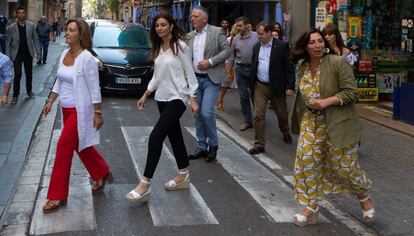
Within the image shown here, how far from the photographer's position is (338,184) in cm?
511

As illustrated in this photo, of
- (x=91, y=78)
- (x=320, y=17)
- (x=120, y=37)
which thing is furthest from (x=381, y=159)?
(x=120, y=37)

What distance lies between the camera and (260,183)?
655 centimetres

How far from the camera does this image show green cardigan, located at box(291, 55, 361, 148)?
4.82 meters

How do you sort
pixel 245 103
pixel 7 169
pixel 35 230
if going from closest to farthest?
pixel 35 230
pixel 7 169
pixel 245 103

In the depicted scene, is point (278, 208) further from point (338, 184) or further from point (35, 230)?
point (35, 230)

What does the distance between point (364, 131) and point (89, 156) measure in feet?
18.0

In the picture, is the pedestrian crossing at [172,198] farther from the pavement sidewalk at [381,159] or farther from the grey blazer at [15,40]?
the grey blazer at [15,40]

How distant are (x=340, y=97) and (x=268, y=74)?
10.9 ft

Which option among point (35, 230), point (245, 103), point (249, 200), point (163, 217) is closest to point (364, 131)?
point (245, 103)

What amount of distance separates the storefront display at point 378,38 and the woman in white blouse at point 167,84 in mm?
7194

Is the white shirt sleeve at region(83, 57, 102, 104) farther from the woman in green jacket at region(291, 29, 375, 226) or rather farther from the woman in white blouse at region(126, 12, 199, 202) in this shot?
the woman in green jacket at region(291, 29, 375, 226)

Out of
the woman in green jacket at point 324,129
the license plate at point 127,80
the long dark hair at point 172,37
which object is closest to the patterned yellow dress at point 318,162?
the woman in green jacket at point 324,129

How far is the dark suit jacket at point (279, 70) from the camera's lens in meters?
8.04

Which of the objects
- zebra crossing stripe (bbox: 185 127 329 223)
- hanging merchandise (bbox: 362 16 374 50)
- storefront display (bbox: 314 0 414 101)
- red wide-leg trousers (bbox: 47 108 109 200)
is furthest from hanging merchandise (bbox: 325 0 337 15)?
red wide-leg trousers (bbox: 47 108 109 200)
